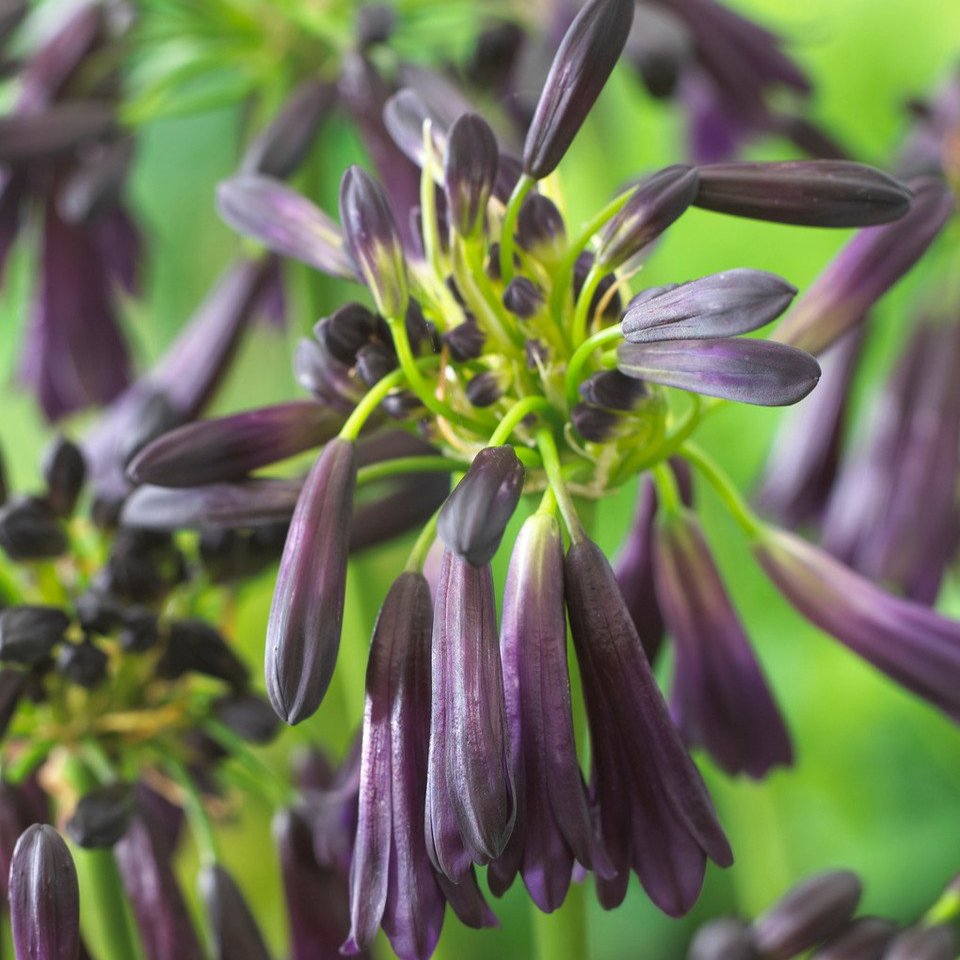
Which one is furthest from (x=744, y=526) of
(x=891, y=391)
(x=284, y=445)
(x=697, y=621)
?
(x=891, y=391)

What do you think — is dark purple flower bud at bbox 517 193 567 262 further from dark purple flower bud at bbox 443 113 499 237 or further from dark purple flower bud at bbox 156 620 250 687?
dark purple flower bud at bbox 156 620 250 687

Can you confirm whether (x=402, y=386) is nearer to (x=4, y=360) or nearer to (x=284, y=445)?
(x=284, y=445)

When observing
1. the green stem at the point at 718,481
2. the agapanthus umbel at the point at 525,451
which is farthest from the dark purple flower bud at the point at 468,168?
the green stem at the point at 718,481

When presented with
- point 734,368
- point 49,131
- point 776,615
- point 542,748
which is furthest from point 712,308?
point 776,615

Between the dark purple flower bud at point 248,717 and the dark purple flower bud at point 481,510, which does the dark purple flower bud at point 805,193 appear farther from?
the dark purple flower bud at point 248,717

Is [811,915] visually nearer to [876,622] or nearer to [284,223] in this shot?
[876,622]

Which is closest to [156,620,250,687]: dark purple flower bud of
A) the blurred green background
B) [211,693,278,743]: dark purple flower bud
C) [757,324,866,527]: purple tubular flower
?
[211,693,278,743]: dark purple flower bud

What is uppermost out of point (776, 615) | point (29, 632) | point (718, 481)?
point (718, 481)
